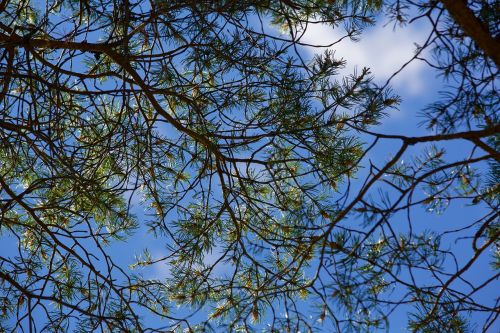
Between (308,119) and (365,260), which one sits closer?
(365,260)

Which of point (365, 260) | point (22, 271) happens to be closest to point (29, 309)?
point (22, 271)

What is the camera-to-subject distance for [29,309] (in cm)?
160

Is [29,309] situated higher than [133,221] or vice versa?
[133,221]

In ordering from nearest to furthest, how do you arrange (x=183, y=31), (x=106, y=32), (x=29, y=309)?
(x=29, y=309) < (x=183, y=31) < (x=106, y=32)

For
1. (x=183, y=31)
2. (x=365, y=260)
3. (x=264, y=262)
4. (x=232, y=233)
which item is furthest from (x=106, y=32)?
(x=365, y=260)

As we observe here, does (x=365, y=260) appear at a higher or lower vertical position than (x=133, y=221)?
lower

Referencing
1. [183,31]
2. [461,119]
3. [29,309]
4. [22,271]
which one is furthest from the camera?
[22,271]

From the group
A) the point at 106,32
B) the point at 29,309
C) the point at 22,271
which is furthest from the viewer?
the point at 106,32

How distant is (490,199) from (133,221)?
1.36 metres

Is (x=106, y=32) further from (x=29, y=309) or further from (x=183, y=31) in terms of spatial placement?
(x=29, y=309)

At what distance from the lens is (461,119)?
49.1 inches

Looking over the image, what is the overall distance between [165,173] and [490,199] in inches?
47.9

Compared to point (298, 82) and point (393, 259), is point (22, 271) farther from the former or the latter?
point (393, 259)

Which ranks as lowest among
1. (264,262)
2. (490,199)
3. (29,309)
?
(490,199)
